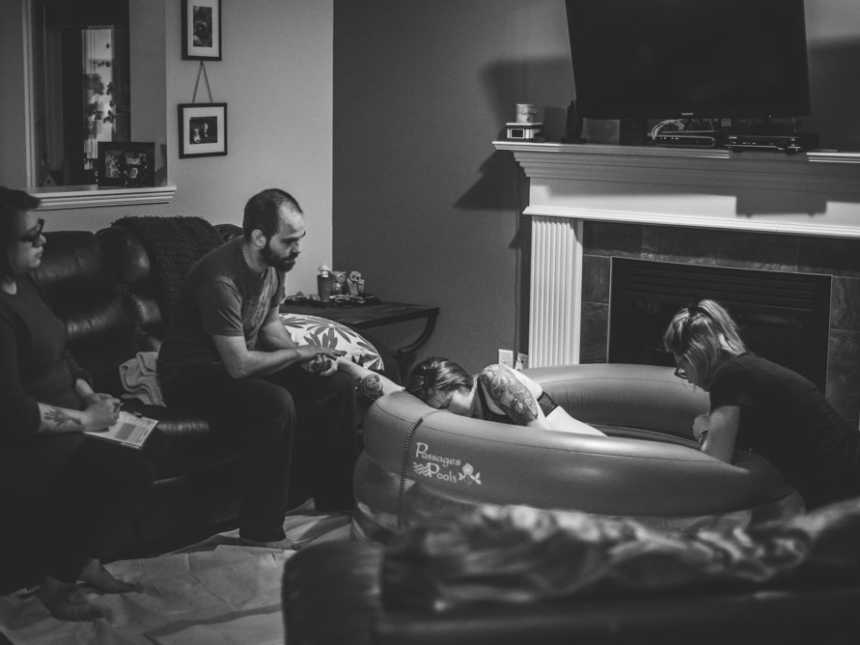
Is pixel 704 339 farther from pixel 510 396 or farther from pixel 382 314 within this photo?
pixel 382 314

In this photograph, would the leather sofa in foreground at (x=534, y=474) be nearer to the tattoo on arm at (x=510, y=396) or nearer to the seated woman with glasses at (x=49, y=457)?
the tattoo on arm at (x=510, y=396)

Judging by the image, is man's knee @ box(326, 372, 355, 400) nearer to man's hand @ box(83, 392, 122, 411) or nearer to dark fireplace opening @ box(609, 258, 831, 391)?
man's hand @ box(83, 392, 122, 411)

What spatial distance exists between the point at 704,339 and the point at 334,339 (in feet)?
5.62

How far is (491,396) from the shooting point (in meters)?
3.52

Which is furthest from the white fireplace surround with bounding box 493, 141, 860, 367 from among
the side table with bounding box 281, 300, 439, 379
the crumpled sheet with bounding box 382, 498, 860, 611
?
the crumpled sheet with bounding box 382, 498, 860, 611

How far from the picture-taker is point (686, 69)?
185 inches

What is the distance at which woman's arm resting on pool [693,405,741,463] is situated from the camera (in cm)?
319

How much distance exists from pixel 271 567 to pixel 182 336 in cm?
84

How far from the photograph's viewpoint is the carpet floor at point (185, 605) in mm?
3133

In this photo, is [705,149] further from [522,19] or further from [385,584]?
[385,584]

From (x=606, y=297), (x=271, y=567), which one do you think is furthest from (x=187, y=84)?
(x=271, y=567)

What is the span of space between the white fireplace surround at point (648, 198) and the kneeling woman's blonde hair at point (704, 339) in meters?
1.51

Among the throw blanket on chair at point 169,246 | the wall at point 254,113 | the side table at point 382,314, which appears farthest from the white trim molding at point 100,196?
the side table at point 382,314

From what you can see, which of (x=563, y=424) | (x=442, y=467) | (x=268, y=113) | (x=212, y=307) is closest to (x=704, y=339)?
(x=563, y=424)
